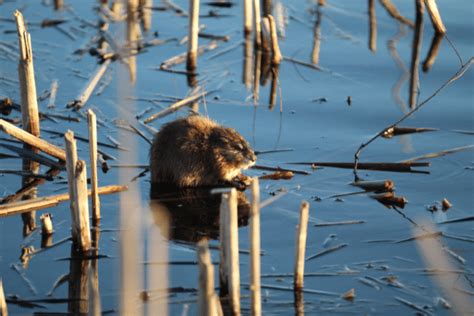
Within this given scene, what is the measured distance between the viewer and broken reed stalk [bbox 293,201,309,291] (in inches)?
256

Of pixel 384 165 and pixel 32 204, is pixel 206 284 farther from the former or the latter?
pixel 384 165

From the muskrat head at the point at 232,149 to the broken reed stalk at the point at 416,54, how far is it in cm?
234

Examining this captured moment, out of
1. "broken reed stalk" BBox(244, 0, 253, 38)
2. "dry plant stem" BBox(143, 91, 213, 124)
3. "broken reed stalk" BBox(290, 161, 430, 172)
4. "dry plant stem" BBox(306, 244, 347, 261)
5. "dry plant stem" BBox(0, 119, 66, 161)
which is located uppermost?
"broken reed stalk" BBox(244, 0, 253, 38)

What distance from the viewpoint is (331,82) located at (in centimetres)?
1152

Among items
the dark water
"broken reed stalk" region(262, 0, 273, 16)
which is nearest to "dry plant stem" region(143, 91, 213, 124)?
the dark water

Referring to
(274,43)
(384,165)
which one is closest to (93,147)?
(384,165)

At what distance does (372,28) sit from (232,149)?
4.54 m

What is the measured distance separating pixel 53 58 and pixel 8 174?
3.20m

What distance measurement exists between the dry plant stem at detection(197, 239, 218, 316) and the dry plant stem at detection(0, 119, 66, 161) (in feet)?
13.6

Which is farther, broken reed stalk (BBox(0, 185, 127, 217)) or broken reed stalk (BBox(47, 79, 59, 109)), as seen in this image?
broken reed stalk (BBox(47, 79, 59, 109))

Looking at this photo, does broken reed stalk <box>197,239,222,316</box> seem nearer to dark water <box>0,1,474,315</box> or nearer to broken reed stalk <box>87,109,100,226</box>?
dark water <box>0,1,474,315</box>

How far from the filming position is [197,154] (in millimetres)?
9086

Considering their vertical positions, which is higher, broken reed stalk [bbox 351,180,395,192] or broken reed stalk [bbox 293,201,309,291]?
broken reed stalk [bbox 351,180,395,192]

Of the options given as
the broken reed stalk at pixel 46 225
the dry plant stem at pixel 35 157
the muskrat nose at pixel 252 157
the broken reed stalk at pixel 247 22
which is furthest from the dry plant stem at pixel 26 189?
the broken reed stalk at pixel 247 22
